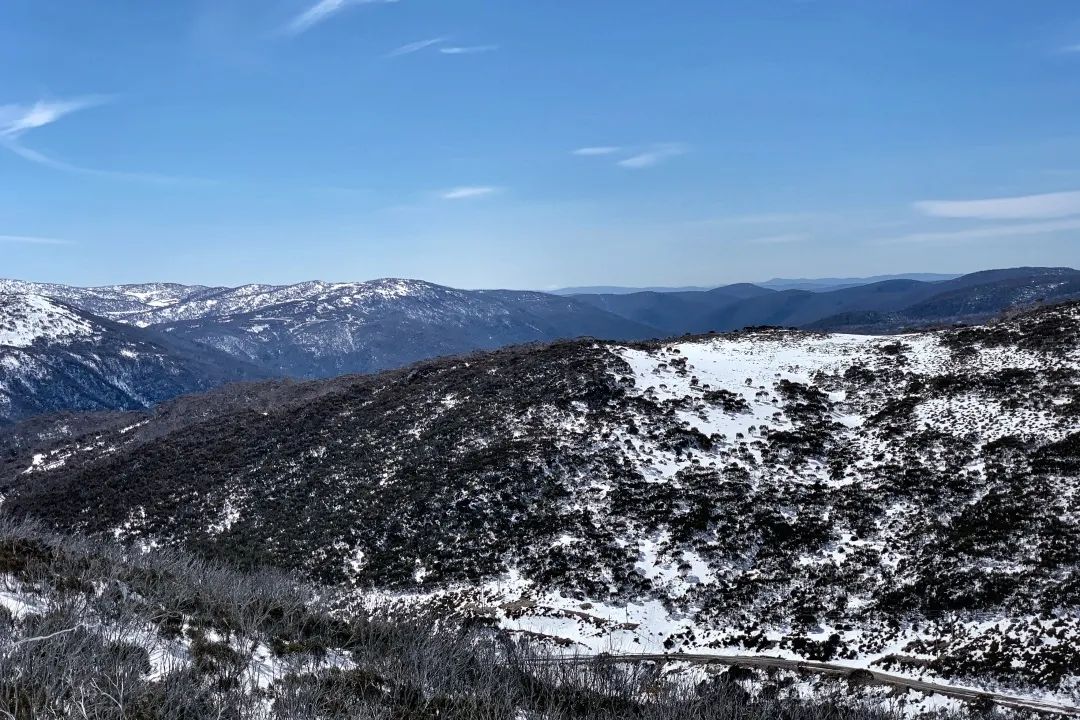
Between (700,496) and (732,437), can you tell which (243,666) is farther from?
(732,437)

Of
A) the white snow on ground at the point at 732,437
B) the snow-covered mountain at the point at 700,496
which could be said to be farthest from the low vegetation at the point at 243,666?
the snow-covered mountain at the point at 700,496

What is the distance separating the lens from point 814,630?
21703mm

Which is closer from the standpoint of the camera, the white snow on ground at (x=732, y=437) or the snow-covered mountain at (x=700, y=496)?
the snow-covered mountain at (x=700, y=496)

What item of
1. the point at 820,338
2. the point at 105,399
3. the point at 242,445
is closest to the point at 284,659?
the point at 242,445

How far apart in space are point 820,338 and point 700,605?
31426mm

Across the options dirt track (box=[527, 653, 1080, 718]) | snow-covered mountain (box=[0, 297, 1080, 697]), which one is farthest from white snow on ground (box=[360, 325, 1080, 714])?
dirt track (box=[527, 653, 1080, 718])

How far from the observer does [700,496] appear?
30969mm

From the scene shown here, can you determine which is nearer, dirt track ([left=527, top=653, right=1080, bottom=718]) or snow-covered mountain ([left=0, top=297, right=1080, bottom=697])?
dirt track ([left=527, top=653, right=1080, bottom=718])

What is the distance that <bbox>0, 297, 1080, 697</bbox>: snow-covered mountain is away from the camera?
21.9 metres

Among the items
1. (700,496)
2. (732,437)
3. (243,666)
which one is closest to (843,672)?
(700,496)

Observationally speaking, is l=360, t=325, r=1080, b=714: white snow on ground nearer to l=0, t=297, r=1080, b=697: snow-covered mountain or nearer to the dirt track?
l=0, t=297, r=1080, b=697: snow-covered mountain

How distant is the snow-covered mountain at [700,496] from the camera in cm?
2188

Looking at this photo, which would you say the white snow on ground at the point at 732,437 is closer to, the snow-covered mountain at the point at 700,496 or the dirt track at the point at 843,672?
the snow-covered mountain at the point at 700,496

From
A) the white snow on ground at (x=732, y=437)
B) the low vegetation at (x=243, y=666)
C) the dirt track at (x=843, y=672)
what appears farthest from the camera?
the white snow on ground at (x=732, y=437)
